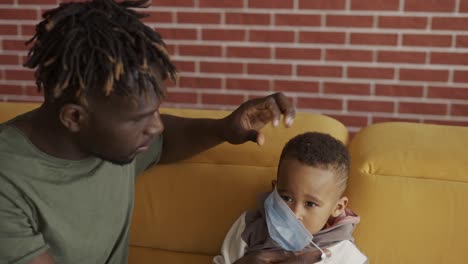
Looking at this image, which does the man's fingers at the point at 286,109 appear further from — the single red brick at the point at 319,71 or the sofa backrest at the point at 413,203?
the single red brick at the point at 319,71

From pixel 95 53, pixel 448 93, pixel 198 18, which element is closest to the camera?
pixel 95 53

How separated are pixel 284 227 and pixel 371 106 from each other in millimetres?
1347

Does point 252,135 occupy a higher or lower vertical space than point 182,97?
higher

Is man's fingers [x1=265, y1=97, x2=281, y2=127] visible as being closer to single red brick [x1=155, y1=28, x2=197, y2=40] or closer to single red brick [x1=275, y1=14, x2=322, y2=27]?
single red brick [x1=275, y1=14, x2=322, y2=27]

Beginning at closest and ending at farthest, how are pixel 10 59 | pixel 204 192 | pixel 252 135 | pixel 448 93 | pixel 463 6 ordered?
pixel 252 135 < pixel 204 192 < pixel 463 6 < pixel 448 93 < pixel 10 59

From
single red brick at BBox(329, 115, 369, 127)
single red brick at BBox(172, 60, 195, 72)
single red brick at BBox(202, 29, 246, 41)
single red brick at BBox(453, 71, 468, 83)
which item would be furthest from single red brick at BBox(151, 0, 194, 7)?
single red brick at BBox(453, 71, 468, 83)

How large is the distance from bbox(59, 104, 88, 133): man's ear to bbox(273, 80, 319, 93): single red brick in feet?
5.08

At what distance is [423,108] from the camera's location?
295 centimetres

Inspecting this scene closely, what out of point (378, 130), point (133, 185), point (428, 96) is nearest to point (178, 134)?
point (133, 185)

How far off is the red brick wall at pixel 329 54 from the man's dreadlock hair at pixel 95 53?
1428 mm

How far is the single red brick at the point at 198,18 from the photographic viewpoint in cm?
300

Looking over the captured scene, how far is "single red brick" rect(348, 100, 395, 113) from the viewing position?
2965 mm

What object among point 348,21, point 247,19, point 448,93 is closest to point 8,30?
point 247,19

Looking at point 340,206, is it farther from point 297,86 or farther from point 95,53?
point 297,86
